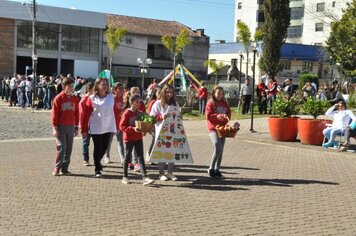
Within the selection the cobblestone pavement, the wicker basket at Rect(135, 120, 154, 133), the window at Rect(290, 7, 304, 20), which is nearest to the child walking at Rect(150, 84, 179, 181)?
the cobblestone pavement

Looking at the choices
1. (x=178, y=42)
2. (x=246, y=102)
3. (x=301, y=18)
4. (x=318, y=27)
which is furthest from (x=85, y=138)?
(x=301, y=18)

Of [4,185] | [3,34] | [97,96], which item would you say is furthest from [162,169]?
[3,34]

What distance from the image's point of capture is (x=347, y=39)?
28.0 meters

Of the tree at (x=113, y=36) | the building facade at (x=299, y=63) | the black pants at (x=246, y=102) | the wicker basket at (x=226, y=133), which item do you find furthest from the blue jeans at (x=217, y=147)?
the building facade at (x=299, y=63)

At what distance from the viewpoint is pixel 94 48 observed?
57.8 m

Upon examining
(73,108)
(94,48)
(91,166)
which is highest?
(94,48)

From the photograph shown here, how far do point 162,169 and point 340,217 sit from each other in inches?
133

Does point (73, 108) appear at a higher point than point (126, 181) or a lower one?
higher

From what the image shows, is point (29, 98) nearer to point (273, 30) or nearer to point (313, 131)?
point (273, 30)

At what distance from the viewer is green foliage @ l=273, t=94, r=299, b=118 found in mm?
15203

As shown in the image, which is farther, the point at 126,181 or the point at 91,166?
the point at 91,166

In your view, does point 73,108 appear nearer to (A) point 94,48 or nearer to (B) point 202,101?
(B) point 202,101

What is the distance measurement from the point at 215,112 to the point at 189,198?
7.21 feet

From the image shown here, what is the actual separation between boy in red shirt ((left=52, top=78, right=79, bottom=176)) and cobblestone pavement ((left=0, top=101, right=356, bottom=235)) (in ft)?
1.11
